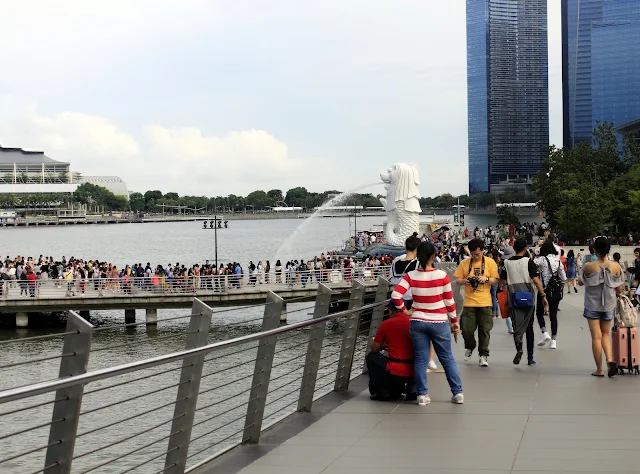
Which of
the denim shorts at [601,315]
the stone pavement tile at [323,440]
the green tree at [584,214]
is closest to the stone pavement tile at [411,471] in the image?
the stone pavement tile at [323,440]

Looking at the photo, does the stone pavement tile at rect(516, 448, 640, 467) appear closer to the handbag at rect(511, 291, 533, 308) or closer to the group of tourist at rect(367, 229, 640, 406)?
the group of tourist at rect(367, 229, 640, 406)

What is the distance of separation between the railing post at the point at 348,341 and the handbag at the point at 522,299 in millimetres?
2613

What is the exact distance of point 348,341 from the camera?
1072cm

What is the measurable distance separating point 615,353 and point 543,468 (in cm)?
504

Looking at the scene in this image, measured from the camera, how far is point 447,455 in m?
7.29

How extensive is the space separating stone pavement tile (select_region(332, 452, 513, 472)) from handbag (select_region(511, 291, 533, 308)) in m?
5.34

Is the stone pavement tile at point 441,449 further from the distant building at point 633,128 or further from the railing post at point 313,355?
the distant building at point 633,128

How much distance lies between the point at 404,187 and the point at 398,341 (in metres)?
47.0

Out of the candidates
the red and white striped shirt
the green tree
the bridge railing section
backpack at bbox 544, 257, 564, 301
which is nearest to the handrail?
the bridge railing section

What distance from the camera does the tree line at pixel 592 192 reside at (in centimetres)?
6975

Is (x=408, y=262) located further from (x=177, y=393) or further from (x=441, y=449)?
(x=177, y=393)

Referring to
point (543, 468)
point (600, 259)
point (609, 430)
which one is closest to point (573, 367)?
point (600, 259)

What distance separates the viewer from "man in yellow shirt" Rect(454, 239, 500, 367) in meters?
11.9

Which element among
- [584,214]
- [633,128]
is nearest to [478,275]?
[584,214]
